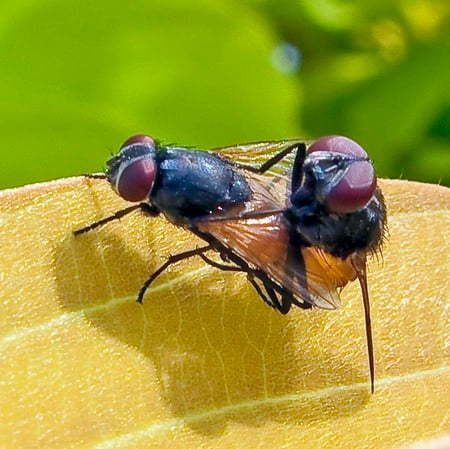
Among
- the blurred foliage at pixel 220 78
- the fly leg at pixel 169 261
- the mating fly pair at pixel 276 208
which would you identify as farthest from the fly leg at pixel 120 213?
the blurred foliage at pixel 220 78

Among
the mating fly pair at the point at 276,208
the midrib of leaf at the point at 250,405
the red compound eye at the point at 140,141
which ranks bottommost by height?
the midrib of leaf at the point at 250,405

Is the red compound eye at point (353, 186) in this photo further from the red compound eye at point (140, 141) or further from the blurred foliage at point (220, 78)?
the blurred foliage at point (220, 78)

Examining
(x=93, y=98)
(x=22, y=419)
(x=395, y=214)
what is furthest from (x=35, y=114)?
(x=22, y=419)

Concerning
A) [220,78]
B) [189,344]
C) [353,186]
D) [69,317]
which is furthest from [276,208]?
[220,78]

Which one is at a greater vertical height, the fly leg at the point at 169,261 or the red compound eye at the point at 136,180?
the red compound eye at the point at 136,180

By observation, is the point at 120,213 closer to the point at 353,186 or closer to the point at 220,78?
the point at 353,186

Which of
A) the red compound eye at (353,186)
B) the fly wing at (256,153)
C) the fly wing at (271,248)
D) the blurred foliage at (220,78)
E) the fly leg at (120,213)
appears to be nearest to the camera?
the fly leg at (120,213)
